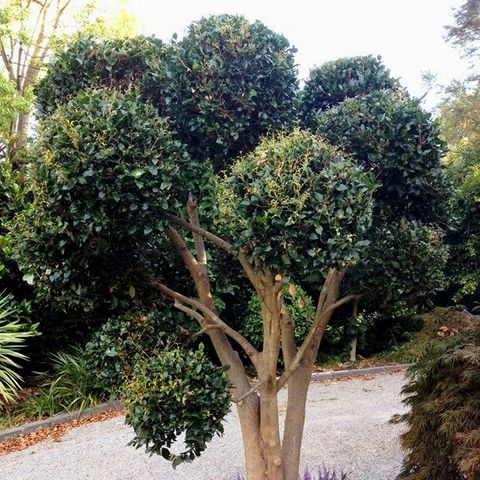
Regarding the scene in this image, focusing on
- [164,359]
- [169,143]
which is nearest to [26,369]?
[164,359]

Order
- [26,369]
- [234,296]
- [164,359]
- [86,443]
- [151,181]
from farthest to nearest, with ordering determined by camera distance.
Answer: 1. [234,296]
2. [26,369]
3. [86,443]
4. [164,359]
5. [151,181]

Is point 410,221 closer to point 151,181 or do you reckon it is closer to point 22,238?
point 151,181

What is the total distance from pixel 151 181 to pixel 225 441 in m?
3.45

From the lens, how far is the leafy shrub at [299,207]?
2.14 metres

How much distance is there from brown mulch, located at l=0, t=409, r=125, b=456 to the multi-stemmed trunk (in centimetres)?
285

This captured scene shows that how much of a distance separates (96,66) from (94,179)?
3.22ft

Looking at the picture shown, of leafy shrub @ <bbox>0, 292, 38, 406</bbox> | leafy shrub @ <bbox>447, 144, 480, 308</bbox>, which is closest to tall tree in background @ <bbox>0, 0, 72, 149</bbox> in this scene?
leafy shrub @ <bbox>0, 292, 38, 406</bbox>

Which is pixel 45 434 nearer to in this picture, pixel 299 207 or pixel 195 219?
pixel 195 219

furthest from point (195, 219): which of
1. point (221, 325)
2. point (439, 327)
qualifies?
point (439, 327)

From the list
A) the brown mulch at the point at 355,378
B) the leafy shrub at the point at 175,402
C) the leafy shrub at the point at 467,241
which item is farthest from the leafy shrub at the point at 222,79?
the leafy shrub at the point at 467,241

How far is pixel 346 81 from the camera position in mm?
3330

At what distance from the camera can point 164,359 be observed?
2557 millimetres

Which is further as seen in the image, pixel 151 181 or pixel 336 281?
pixel 336 281

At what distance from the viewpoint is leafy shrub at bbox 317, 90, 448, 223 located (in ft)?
8.91
